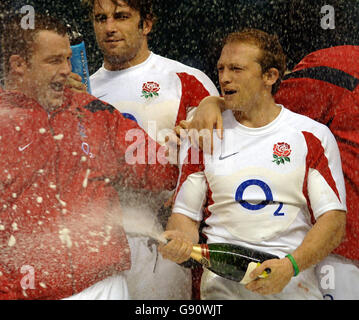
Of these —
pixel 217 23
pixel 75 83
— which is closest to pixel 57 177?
pixel 75 83

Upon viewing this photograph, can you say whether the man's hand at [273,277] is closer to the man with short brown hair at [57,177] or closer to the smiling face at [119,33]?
the man with short brown hair at [57,177]

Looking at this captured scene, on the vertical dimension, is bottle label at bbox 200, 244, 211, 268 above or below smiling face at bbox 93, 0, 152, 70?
below

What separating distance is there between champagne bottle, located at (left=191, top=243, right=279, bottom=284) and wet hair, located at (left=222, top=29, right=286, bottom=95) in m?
0.46

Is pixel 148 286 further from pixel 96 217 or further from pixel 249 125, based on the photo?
pixel 249 125

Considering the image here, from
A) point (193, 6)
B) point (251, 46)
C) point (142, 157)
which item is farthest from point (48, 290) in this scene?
point (193, 6)

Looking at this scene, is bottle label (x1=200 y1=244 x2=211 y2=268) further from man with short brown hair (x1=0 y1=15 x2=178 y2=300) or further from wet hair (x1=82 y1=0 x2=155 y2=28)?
wet hair (x1=82 y1=0 x2=155 y2=28)

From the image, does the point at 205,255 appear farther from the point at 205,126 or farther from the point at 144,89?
the point at 144,89

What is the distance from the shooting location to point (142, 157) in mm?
2018

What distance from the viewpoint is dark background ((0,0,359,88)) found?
224 centimetres

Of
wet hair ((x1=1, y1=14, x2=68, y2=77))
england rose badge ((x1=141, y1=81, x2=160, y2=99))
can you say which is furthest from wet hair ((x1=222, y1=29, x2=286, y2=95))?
wet hair ((x1=1, y1=14, x2=68, y2=77))

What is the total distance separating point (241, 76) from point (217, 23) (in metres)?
0.41

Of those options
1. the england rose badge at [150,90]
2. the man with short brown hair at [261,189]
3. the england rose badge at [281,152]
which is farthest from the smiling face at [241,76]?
the england rose badge at [150,90]

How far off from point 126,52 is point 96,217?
525 millimetres

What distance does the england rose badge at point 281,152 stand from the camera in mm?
1971
